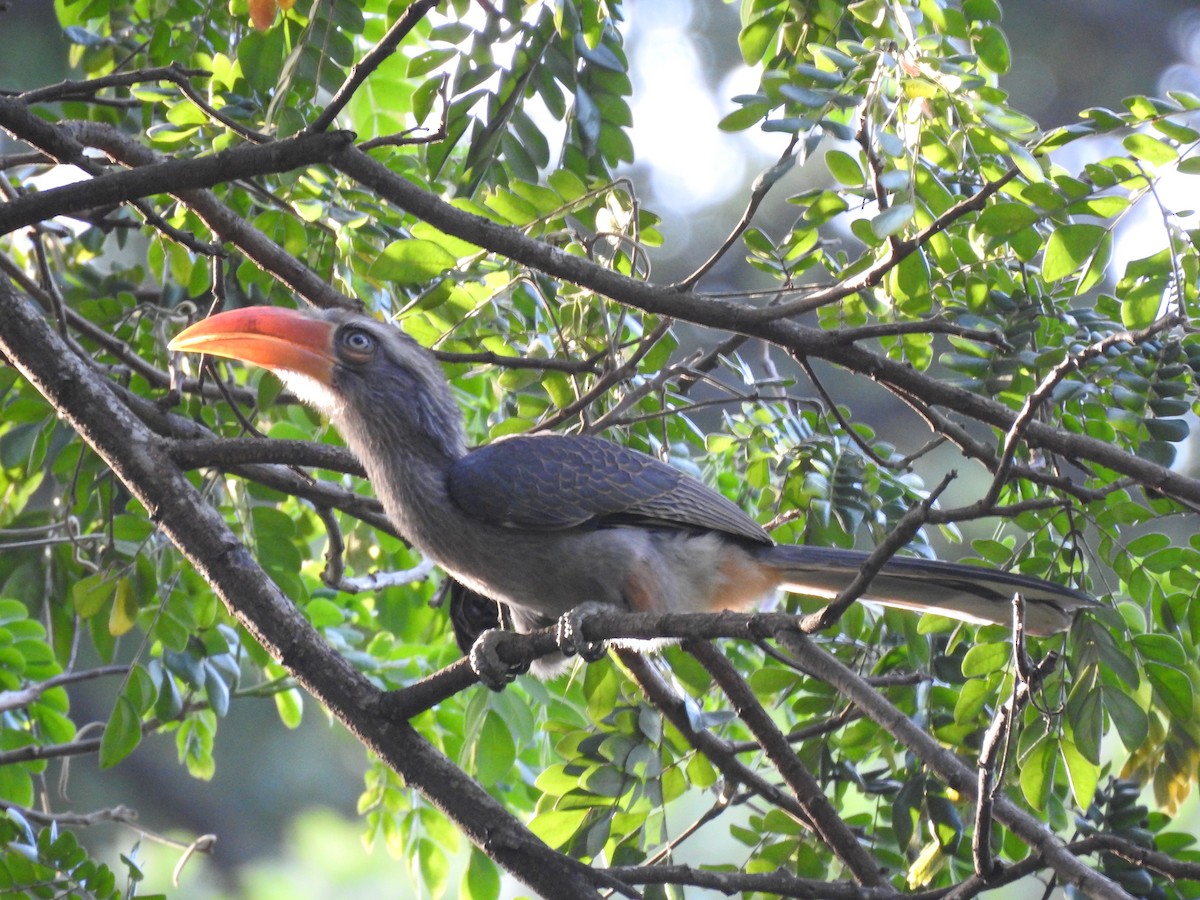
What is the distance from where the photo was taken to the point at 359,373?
135 inches

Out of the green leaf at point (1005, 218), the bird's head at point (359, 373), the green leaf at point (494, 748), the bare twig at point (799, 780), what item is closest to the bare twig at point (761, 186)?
the green leaf at point (1005, 218)

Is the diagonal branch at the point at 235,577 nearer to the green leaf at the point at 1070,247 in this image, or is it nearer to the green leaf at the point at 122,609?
the green leaf at the point at 122,609

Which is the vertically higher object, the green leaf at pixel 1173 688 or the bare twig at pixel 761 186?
the bare twig at pixel 761 186

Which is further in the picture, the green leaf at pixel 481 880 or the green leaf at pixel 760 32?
the green leaf at pixel 481 880

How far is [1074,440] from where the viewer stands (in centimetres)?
263

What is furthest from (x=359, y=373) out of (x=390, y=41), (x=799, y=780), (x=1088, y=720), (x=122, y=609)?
(x=1088, y=720)

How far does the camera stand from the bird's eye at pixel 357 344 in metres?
3.38

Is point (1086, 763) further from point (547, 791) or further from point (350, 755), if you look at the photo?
point (350, 755)

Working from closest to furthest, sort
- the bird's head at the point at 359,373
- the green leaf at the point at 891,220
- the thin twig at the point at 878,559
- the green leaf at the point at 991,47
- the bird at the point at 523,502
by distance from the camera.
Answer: the thin twig at the point at 878,559
the green leaf at the point at 891,220
the green leaf at the point at 991,47
the bird at the point at 523,502
the bird's head at the point at 359,373

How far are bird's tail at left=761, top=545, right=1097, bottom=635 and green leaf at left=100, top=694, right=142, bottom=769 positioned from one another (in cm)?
177

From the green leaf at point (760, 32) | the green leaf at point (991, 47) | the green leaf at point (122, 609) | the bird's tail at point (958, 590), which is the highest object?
the green leaf at point (760, 32)

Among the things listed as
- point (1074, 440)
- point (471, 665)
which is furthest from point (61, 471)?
point (1074, 440)

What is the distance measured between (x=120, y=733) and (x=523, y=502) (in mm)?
1207

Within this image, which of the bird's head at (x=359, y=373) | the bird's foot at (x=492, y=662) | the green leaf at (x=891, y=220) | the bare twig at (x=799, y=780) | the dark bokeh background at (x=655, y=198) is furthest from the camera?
the dark bokeh background at (x=655, y=198)
